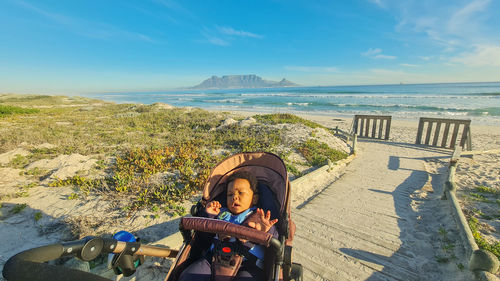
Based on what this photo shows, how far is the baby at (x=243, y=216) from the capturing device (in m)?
2.59

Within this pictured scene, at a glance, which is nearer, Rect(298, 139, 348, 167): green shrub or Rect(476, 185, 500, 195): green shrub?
Rect(476, 185, 500, 195): green shrub

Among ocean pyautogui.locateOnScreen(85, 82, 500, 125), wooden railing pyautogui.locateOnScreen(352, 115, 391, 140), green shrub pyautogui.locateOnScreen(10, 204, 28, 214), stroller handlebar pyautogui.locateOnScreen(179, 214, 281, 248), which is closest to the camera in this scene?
stroller handlebar pyautogui.locateOnScreen(179, 214, 281, 248)

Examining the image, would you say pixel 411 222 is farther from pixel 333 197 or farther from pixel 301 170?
pixel 301 170

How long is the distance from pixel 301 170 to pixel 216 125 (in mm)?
8140

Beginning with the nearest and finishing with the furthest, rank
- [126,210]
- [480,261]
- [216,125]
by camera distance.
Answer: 1. [480,261]
2. [126,210]
3. [216,125]

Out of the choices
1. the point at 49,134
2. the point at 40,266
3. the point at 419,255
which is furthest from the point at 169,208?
the point at 49,134

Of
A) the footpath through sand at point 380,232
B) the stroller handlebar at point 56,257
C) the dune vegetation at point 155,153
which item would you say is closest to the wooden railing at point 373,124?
the dune vegetation at point 155,153

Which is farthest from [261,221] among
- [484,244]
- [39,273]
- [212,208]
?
[484,244]

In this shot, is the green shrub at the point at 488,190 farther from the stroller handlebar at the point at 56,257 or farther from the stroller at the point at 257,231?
the stroller handlebar at the point at 56,257

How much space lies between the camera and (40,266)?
0.98 meters

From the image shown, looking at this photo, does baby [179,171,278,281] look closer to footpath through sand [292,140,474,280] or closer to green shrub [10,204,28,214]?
footpath through sand [292,140,474,280]

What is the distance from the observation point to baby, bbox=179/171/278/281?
259 centimetres

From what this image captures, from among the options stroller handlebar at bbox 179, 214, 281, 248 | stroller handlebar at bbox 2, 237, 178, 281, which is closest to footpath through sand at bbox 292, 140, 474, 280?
stroller handlebar at bbox 179, 214, 281, 248

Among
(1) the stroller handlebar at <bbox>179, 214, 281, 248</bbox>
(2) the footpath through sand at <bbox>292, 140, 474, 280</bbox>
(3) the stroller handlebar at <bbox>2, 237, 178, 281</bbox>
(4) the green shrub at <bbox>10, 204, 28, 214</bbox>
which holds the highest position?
(3) the stroller handlebar at <bbox>2, 237, 178, 281</bbox>
